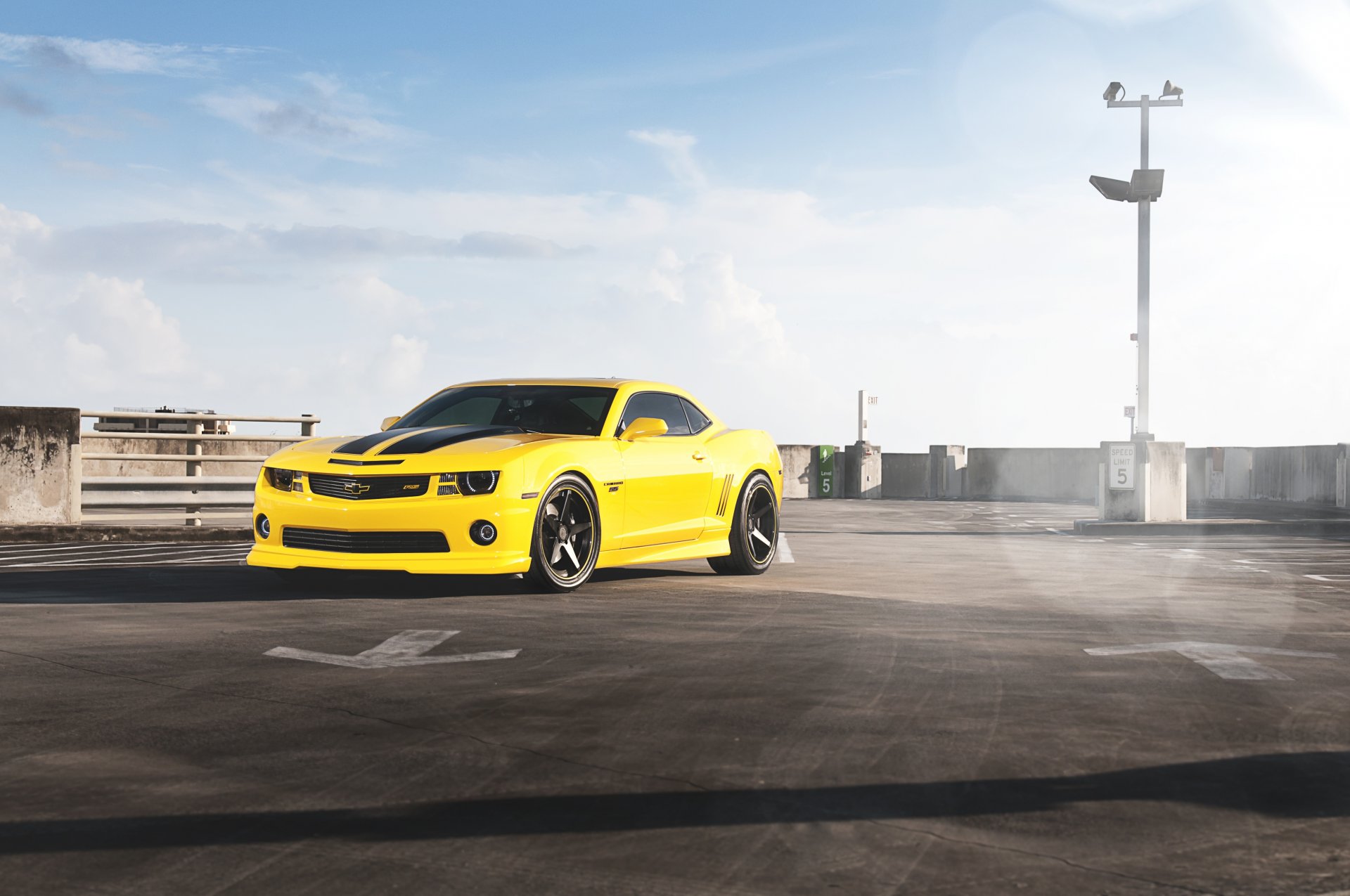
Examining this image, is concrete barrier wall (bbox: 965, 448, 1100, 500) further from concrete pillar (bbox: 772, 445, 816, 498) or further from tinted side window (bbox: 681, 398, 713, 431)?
tinted side window (bbox: 681, 398, 713, 431)

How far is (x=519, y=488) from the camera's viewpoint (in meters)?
9.34

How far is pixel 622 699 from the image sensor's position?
18.3 ft

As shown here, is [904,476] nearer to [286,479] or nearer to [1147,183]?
[1147,183]

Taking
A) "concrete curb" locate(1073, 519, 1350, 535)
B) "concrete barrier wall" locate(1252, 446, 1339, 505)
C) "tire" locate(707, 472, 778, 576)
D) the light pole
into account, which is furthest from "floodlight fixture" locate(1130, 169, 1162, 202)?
"tire" locate(707, 472, 778, 576)

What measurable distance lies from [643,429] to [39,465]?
8.91 metres

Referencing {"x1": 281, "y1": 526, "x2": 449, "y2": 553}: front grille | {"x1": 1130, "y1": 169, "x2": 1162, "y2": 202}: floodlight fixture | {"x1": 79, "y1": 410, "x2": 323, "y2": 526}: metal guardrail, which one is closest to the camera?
{"x1": 281, "y1": 526, "x2": 449, "y2": 553}: front grille

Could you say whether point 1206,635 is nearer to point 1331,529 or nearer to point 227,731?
point 227,731

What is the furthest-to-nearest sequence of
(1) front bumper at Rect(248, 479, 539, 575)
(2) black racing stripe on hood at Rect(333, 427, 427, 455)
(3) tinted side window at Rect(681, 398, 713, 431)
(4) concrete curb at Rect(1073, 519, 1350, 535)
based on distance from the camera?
1. (4) concrete curb at Rect(1073, 519, 1350, 535)
2. (3) tinted side window at Rect(681, 398, 713, 431)
3. (2) black racing stripe on hood at Rect(333, 427, 427, 455)
4. (1) front bumper at Rect(248, 479, 539, 575)

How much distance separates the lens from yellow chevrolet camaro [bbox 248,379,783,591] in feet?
30.6

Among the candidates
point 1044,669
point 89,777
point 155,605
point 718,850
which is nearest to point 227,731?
point 89,777

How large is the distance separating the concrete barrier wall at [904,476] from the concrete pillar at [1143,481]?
769 inches

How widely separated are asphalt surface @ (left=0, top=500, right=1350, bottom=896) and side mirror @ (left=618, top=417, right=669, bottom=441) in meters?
1.44

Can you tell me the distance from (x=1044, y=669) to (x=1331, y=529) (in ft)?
58.6

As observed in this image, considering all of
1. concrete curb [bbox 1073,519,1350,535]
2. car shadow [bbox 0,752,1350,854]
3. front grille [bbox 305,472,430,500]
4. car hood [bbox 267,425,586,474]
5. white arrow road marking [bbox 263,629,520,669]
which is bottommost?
car shadow [bbox 0,752,1350,854]
